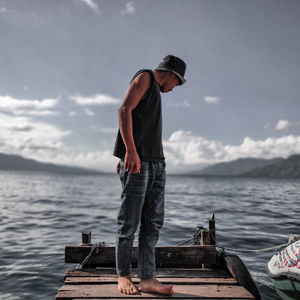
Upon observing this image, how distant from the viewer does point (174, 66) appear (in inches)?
137

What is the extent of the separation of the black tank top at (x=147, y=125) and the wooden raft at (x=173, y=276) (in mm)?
1763

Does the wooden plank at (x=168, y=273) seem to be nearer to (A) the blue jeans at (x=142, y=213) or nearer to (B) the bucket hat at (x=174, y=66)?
(A) the blue jeans at (x=142, y=213)

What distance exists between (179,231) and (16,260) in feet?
22.4

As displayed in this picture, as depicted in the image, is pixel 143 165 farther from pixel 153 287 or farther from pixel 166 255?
pixel 166 255

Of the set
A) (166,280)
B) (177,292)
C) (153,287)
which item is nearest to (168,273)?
(166,280)

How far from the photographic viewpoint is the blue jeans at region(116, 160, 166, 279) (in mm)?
3324

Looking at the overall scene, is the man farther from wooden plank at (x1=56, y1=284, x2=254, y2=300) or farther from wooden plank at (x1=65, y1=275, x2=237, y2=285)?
wooden plank at (x1=65, y1=275, x2=237, y2=285)

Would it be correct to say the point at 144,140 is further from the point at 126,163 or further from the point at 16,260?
the point at 16,260

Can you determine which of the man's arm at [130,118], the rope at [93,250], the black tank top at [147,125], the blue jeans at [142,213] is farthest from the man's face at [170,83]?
the rope at [93,250]

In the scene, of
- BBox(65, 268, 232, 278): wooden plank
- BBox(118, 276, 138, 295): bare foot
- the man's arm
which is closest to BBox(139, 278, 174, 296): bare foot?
BBox(118, 276, 138, 295): bare foot

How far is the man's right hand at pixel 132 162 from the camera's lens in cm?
319

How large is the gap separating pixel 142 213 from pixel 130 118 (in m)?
1.25

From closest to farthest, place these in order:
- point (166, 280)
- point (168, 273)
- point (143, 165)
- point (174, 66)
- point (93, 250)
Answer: point (143, 165) → point (174, 66) → point (166, 280) → point (168, 273) → point (93, 250)

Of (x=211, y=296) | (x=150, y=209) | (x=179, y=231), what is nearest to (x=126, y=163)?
(x=150, y=209)
